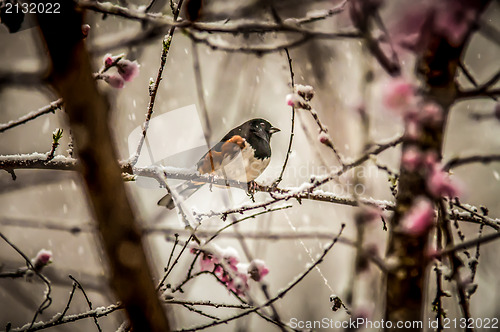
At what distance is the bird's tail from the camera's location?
246 centimetres

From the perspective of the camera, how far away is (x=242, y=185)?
7.82 ft

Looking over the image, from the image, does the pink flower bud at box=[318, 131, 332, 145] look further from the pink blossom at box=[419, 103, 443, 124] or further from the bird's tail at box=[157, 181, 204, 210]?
the bird's tail at box=[157, 181, 204, 210]

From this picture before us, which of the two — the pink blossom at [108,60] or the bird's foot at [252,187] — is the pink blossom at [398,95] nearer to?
the pink blossom at [108,60]

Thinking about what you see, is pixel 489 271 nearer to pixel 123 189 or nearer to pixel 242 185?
pixel 242 185

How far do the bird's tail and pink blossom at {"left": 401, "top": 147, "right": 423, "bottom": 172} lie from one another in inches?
71.6

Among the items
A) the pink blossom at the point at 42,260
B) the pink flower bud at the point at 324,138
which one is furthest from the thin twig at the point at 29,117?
the pink flower bud at the point at 324,138

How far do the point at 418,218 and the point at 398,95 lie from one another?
29 cm

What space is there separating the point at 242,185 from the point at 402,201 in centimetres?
168

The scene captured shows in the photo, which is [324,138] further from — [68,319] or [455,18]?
[68,319]

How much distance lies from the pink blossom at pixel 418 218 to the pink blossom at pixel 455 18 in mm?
322

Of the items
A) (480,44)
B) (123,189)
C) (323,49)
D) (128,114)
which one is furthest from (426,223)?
(480,44)

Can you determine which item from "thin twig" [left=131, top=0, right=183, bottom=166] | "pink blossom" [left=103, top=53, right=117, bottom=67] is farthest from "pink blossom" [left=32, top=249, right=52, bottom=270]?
"pink blossom" [left=103, top=53, right=117, bottom=67]

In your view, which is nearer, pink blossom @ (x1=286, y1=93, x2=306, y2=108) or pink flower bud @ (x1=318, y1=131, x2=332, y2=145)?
pink flower bud @ (x1=318, y1=131, x2=332, y2=145)

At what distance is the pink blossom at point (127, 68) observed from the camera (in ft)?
5.58
